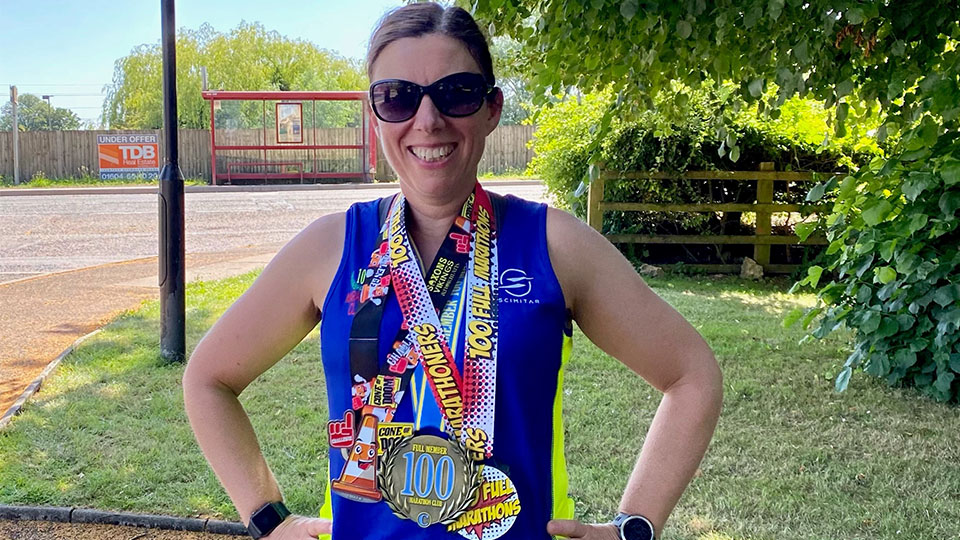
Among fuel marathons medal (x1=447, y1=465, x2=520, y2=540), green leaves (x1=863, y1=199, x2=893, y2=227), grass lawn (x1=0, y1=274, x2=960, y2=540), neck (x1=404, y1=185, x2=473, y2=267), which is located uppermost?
neck (x1=404, y1=185, x2=473, y2=267)

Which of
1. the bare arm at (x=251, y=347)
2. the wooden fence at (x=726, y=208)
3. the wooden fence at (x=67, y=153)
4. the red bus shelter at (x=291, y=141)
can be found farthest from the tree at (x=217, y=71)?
the bare arm at (x=251, y=347)

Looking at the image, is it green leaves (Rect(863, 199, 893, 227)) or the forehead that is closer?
the forehead

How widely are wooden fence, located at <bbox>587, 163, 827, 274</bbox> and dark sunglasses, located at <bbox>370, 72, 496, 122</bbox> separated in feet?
27.4

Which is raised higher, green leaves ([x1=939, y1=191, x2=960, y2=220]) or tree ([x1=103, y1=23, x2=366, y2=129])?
tree ([x1=103, y1=23, x2=366, y2=129])

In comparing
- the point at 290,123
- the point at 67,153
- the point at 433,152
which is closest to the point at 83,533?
the point at 433,152

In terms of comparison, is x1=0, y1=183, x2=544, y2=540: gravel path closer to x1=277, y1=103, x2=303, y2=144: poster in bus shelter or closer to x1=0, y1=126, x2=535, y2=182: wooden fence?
x1=277, y1=103, x2=303, y2=144: poster in bus shelter

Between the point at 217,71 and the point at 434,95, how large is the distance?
4524 centimetres

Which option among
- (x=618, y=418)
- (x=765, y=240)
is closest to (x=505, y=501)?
(x=618, y=418)

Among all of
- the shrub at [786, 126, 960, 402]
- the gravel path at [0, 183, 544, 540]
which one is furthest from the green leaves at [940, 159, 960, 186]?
the gravel path at [0, 183, 544, 540]

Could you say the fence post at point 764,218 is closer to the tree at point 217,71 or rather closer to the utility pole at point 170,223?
the utility pole at point 170,223

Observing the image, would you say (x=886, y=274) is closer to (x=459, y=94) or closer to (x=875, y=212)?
(x=875, y=212)

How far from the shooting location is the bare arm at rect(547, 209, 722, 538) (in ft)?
5.50

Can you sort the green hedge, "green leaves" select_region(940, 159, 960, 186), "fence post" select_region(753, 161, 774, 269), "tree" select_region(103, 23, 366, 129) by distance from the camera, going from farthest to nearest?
"tree" select_region(103, 23, 366, 129) → "fence post" select_region(753, 161, 774, 269) → the green hedge → "green leaves" select_region(940, 159, 960, 186)

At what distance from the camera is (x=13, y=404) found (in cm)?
555
